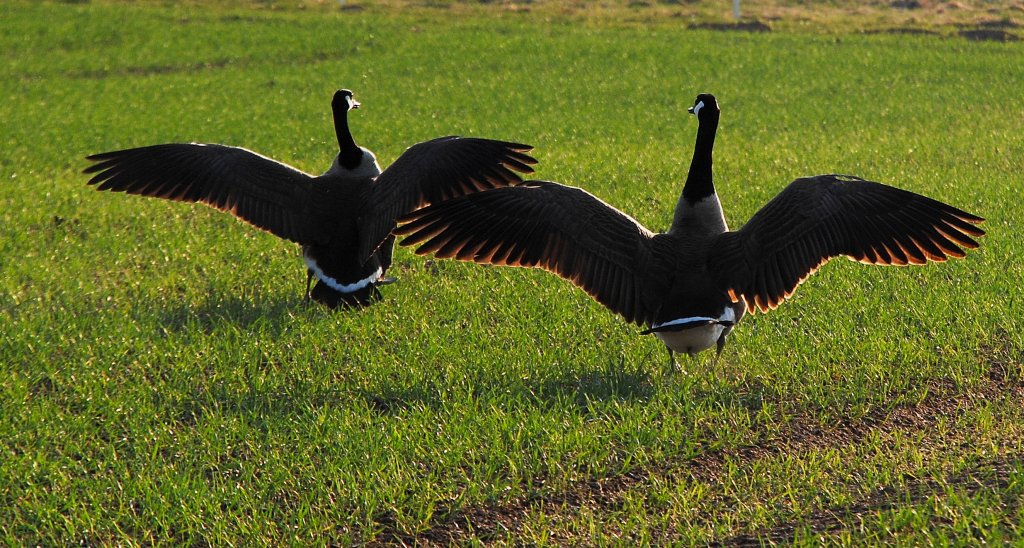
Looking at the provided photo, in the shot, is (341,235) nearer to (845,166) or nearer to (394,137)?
(845,166)

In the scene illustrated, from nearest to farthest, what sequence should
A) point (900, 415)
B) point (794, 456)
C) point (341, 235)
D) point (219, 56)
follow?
1. point (794, 456)
2. point (900, 415)
3. point (341, 235)
4. point (219, 56)

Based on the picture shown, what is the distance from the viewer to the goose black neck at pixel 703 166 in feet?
24.2

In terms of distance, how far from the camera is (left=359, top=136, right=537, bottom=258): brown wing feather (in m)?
7.97

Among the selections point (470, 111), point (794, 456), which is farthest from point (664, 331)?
point (470, 111)

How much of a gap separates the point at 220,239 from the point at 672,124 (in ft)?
33.2

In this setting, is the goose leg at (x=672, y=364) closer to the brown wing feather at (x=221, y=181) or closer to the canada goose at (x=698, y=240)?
the canada goose at (x=698, y=240)

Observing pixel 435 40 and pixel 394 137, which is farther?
pixel 435 40

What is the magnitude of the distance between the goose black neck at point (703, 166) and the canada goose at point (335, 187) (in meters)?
1.23

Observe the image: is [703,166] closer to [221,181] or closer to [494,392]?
[494,392]

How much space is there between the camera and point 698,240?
723cm

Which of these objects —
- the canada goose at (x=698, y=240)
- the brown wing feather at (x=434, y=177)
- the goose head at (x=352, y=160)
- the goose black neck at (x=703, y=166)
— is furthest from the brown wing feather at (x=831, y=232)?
the goose head at (x=352, y=160)

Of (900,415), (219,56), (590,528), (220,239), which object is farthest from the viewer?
(219,56)

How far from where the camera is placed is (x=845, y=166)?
15.0 m

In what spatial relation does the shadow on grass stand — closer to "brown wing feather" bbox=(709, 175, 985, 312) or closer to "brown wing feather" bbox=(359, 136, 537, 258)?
"brown wing feather" bbox=(359, 136, 537, 258)
